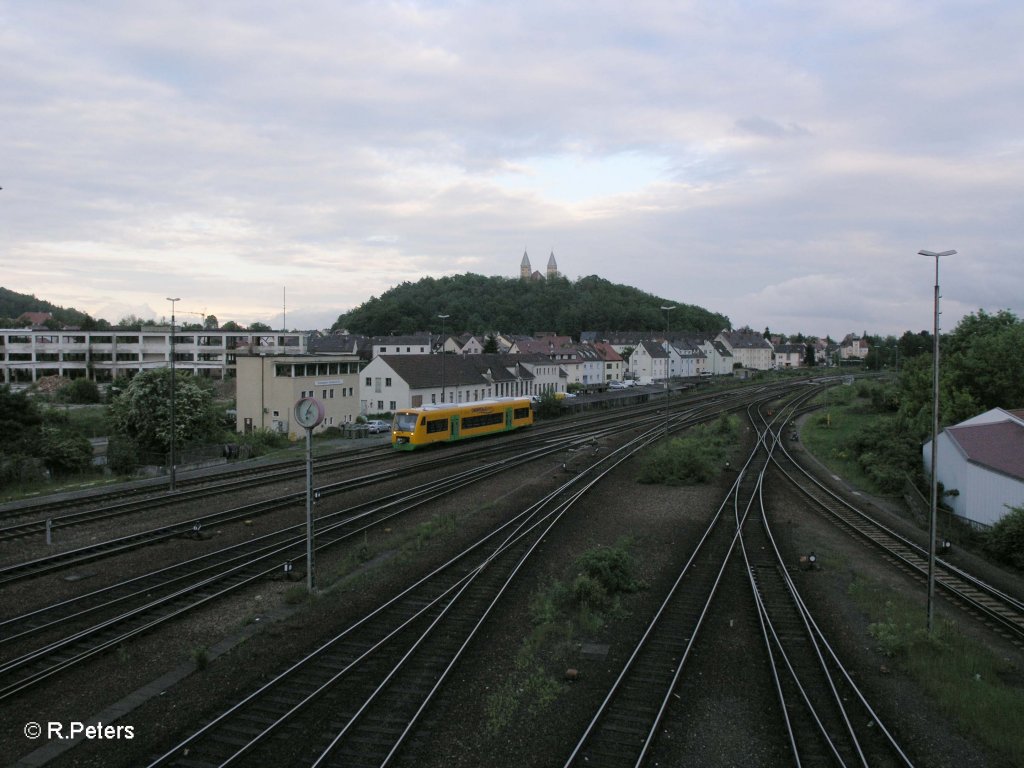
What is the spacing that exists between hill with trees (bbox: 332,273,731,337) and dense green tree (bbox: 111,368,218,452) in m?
97.1

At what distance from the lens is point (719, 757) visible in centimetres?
995

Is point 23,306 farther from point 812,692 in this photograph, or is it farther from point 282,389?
point 812,692

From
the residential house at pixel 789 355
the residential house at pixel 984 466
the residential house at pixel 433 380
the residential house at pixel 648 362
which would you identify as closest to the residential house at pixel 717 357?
the residential house at pixel 648 362

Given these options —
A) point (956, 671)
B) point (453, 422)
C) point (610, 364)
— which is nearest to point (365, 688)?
point (956, 671)

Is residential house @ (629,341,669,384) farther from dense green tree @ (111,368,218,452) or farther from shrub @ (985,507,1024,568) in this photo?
shrub @ (985,507,1024,568)

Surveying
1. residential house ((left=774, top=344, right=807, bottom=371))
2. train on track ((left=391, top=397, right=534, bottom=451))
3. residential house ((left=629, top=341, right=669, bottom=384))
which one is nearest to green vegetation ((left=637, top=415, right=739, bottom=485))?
train on track ((left=391, top=397, right=534, bottom=451))

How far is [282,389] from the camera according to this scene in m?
49.1

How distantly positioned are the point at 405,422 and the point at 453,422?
3389mm

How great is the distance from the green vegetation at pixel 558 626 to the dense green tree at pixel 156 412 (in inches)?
1259

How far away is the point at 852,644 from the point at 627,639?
4317 millimetres

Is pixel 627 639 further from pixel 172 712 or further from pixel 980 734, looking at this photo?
pixel 172 712

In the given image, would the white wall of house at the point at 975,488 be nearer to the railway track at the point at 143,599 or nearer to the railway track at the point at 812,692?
the railway track at the point at 812,692

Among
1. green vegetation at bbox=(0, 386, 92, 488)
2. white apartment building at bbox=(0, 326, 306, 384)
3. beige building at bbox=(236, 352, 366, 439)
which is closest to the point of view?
green vegetation at bbox=(0, 386, 92, 488)

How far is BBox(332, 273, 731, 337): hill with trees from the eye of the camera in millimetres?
147025
